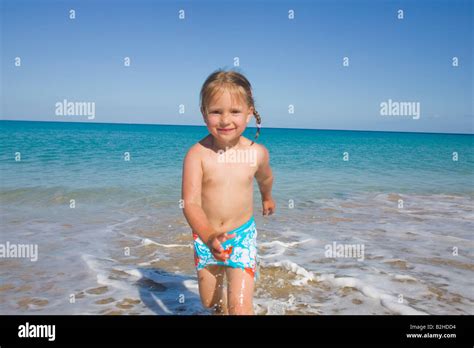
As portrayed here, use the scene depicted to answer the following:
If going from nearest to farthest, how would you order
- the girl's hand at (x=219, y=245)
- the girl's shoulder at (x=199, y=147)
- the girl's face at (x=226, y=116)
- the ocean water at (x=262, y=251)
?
the girl's hand at (x=219, y=245) < the girl's face at (x=226, y=116) < the girl's shoulder at (x=199, y=147) < the ocean water at (x=262, y=251)

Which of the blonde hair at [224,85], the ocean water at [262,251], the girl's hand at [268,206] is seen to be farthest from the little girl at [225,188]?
the ocean water at [262,251]

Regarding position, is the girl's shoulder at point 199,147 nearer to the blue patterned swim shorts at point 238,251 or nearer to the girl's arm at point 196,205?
the girl's arm at point 196,205

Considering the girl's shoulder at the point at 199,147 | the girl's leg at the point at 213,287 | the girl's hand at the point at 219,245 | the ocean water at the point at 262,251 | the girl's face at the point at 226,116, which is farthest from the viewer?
the ocean water at the point at 262,251

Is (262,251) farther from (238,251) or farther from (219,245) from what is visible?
(219,245)

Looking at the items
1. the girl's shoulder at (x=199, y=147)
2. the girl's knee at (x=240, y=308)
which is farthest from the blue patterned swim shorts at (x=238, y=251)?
the girl's shoulder at (x=199, y=147)

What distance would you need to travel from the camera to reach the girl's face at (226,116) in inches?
115

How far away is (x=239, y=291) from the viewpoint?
119 inches

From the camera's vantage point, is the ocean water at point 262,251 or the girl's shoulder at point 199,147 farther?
the ocean water at point 262,251

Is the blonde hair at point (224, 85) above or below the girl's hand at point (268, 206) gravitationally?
above

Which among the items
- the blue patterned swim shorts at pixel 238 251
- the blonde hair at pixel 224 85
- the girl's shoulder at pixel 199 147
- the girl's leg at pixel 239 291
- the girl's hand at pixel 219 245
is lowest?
the girl's leg at pixel 239 291

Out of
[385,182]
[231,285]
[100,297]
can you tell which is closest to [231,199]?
[231,285]

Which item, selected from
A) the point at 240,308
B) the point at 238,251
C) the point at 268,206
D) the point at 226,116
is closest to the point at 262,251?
the point at 268,206

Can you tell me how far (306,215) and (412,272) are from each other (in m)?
3.44

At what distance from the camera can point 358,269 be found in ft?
17.1
